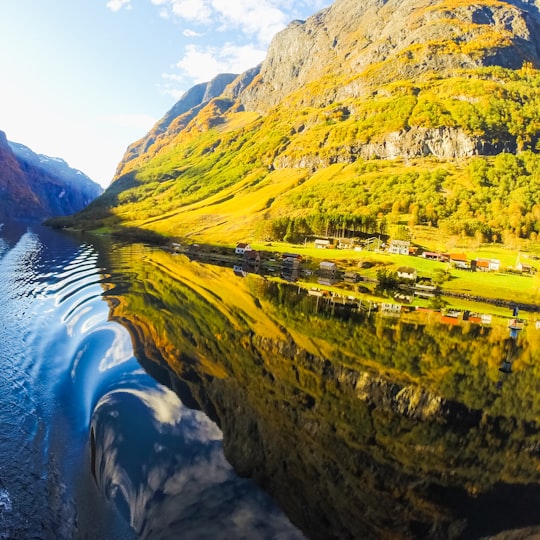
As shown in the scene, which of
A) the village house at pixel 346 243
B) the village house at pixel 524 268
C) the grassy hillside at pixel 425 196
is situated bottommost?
the village house at pixel 524 268

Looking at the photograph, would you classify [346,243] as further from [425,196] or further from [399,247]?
[425,196]

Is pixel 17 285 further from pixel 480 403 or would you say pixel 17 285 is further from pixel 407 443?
pixel 480 403

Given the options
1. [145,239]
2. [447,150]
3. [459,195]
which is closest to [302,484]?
[145,239]

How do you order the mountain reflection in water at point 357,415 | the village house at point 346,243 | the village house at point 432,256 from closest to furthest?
the mountain reflection in water at point 357,415, the village house at point 432,256, the village house at point 346,243

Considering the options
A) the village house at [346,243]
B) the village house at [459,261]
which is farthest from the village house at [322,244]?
the village house at [459,261]

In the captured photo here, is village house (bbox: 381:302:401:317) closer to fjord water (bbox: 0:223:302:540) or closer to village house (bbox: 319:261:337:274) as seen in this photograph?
fjord water (bbox: 0:223:302:540)

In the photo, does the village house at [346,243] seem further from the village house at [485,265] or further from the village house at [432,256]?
the village house at [485,265]

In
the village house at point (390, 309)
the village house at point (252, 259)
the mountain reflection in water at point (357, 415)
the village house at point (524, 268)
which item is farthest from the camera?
the village house at point (524, 268)
